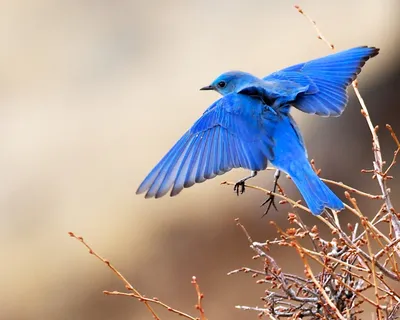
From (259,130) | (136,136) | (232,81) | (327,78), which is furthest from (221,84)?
(136,136)

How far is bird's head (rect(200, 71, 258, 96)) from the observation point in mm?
3535

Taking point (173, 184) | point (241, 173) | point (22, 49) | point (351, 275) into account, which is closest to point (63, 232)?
point (241, 173)

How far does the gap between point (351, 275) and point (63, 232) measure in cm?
502

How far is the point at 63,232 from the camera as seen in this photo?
6.89m

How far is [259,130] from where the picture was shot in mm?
3154

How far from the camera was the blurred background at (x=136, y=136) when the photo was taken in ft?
22.3

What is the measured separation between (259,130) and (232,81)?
54 centimetres

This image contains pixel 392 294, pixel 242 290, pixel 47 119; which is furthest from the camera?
pixel 47 119

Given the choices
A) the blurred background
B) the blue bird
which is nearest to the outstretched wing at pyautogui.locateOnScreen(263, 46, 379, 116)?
the blue bird

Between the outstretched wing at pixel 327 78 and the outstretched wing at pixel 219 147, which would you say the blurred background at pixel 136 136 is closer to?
the outstretched wing at pixel 327 78

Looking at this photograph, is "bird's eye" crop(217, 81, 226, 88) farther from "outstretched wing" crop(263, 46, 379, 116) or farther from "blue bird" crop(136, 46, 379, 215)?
"outstretched wing" crop(263, 46, 379, 116)

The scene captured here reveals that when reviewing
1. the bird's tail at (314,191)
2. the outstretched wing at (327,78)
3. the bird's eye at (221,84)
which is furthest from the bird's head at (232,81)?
the bird's tail at (314,191)

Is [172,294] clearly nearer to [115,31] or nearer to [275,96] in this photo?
[115,31]

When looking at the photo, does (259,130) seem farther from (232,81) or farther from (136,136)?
(136,136)
